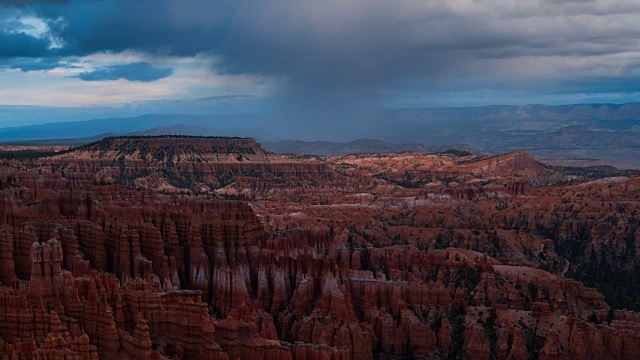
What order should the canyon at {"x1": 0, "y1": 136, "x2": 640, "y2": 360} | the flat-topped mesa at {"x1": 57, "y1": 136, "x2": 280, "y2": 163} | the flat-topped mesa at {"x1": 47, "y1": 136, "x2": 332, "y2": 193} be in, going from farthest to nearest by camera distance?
the flat-topped mesa at {"x1": 57, "y1": 136, "x2": 280, "y2": 163}
the flat-topped mesa at {"x1": 47, "y1": 136, "x2": 332, "y2": 193}
the canyon at {"x1": 0, "y1": 136, "x2": 640, "y2": 360}

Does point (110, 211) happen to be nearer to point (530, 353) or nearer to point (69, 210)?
point (69, 210)

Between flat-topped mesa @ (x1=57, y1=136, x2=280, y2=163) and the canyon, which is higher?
flat-topped mesa @ (x1=57, y1=136, x2=280, y2=163)

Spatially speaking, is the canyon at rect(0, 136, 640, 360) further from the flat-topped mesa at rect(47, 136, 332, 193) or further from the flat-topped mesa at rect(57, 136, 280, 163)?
the flat-topped mesa at rect(57, 136, 280, 163)

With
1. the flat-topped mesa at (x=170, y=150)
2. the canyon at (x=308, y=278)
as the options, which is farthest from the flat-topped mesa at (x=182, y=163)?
the canyon at (x=308, y=278)

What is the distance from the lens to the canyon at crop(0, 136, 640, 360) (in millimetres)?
28734

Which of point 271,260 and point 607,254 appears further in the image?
point 607,254

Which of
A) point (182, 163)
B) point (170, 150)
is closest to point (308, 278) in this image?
point (182, 163)

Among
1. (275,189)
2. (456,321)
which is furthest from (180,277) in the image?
(275,189)

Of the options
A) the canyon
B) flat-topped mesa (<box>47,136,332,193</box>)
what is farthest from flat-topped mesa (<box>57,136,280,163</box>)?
the canyon

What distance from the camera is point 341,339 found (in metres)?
38.5

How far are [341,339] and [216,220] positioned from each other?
13818 mm

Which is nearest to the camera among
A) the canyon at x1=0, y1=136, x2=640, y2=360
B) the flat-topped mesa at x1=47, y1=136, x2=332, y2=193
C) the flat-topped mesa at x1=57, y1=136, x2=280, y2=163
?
the canyon at x1=0, y1=136, x2=640, y2=360

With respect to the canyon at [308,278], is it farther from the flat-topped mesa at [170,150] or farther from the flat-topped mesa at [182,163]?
the flat-topped mesa at [170,150]

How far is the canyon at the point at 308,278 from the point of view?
94.3ft
